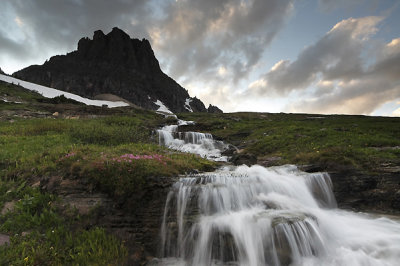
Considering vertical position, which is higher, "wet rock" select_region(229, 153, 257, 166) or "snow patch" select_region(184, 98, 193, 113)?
"snow patch" select_region(184, 98, 193, 113)

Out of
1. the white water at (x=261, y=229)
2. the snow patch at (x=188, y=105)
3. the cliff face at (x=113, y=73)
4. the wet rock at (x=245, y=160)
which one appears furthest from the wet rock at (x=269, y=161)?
the snow patch at (x=188, y=105)

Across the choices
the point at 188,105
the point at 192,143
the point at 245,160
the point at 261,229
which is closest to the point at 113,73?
the point at 188,105

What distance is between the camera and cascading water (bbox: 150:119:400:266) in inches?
252

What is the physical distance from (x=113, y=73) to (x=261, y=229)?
14114cm

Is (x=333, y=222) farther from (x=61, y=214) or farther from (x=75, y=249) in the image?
(x=61, y=214)

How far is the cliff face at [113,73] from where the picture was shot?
12075 cm

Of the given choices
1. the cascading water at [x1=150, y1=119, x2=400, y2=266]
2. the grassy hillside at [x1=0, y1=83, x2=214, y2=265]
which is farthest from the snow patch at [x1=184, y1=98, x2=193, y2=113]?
the cascading water at [x1=150, y1=119, x2=400, y2=266]

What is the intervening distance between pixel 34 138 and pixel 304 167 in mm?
17499

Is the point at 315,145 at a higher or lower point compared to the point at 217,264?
higher

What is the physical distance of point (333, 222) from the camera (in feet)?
25.7

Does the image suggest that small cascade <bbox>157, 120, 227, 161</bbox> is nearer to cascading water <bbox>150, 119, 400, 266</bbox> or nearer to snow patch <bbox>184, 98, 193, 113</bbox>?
cascading water <bbox>150, 119, 400, 266</bbox>

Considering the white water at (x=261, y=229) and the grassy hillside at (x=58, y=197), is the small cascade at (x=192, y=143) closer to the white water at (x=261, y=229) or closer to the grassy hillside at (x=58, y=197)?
the grassy hillside at (x=58, y=197)

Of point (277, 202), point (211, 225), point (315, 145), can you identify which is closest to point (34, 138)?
point (211, 225)

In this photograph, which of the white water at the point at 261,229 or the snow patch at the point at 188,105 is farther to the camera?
the snow patch at the point at 188,105
